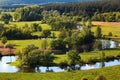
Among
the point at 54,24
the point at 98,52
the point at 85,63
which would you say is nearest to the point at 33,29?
the point at 54,24

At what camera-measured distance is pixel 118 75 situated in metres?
67.4

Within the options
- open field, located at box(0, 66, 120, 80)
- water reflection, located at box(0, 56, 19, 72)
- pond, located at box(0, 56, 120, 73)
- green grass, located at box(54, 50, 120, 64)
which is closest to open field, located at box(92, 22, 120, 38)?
green grass, located at box(54, 50, 120, 64)

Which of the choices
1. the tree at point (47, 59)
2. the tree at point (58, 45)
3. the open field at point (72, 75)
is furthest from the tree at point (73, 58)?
the tree at point (58, 45)

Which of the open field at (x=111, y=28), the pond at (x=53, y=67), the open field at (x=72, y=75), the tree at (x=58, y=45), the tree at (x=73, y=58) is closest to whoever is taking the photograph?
the open field at (x=72, y=75)

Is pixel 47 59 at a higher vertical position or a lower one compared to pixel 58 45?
lower

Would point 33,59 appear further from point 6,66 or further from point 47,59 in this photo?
point 6,66

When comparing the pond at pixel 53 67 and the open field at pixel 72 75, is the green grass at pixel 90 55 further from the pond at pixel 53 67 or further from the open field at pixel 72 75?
the open field at pixel 72 75

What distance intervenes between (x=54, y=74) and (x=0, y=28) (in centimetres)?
6856

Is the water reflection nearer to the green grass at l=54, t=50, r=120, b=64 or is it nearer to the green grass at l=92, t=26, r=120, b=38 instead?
the green grass at l=54, t=50, r=120, b=64

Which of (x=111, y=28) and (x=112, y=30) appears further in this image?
(x=111, y=28)

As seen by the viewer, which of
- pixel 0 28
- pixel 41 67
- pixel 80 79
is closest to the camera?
pixel 80 79

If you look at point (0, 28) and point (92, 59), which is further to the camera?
point (0, 28)

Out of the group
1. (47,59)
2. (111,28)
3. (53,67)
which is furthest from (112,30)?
(53,67)

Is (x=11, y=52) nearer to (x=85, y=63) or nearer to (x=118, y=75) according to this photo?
(x=85, y=63)
